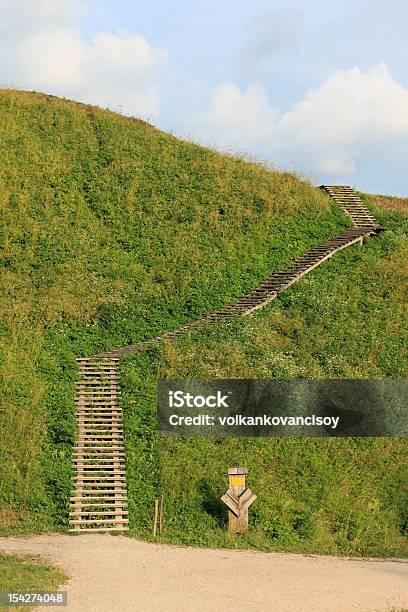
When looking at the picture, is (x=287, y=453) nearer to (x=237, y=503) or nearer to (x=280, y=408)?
(x=280, y=408)

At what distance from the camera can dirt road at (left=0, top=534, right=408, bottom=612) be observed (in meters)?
13.8

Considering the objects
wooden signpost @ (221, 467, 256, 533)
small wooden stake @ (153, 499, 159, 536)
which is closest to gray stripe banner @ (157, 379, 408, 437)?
small wooden stake @ (153, 499, 159, 536)

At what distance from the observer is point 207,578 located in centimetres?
1555

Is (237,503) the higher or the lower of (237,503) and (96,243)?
the lower

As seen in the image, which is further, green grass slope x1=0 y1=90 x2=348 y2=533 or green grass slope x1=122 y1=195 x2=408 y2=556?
green grass slope x1=0 y1=90 x2=348 y2=533

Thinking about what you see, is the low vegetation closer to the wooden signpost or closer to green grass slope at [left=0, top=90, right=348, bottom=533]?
green grass slope at [left=0, top=90, right=348, bottom=533]

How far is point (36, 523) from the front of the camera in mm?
19984

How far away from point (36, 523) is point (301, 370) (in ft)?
35.7

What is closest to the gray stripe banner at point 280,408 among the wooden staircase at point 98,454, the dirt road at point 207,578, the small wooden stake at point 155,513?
the wooden staircase at point 98,454

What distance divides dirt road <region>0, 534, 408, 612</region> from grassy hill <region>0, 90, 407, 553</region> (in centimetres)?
149

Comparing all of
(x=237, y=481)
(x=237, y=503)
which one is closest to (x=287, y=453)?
(x=237, y=481)

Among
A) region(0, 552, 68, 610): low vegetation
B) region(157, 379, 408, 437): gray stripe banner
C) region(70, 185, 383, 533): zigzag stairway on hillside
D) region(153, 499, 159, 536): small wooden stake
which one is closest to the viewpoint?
region(0, 552, 68, 610): low vegetation

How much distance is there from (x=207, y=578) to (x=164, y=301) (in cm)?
1794

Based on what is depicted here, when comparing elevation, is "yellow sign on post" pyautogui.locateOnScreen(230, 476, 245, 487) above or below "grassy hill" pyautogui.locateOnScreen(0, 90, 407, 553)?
below
